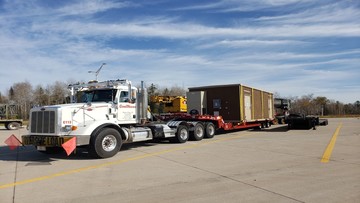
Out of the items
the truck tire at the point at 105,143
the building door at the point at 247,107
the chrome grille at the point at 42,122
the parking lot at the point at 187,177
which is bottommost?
the parking lot at the point at 187,177

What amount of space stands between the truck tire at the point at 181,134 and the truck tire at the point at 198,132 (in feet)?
1.99

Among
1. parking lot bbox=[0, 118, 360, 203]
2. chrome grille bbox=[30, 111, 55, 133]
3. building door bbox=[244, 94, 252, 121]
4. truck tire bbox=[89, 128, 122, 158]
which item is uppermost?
building door bbox=[244, 94, 252, 121]

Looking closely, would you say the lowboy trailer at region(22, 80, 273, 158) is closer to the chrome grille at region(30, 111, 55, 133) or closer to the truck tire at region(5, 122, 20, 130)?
the chrome grille at region(30, 111, 55, 133)

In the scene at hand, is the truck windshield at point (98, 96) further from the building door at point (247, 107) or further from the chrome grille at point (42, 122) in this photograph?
the building door at point (247, 107)

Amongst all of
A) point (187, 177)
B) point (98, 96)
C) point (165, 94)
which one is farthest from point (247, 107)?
point (165, 94)

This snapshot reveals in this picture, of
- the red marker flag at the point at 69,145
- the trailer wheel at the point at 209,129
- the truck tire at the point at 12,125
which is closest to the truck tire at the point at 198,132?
the trailer wheel at the point at 209,129

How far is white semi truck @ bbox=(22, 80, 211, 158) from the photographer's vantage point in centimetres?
1102

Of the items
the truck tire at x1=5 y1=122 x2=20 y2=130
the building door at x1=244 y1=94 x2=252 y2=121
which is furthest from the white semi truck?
the truck tire at x1=5 y1=122 x2=20 y2=130

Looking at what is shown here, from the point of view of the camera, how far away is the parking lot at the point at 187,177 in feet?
20.7

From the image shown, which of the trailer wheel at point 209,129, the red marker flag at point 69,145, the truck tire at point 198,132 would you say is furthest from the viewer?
the trailer wheel at point 209,129

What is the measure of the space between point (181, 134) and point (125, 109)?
3788mm

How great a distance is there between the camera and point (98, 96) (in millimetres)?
12984

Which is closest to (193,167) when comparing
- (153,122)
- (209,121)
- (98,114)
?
(98,114)

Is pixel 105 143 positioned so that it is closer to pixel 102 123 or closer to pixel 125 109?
pixel 102 123
